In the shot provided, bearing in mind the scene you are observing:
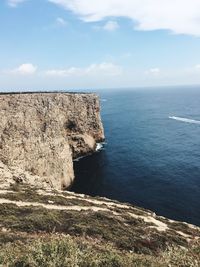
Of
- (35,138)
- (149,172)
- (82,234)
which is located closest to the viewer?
(82,234)

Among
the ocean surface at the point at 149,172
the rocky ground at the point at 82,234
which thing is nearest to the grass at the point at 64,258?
the rocky ground at the point at 82,234

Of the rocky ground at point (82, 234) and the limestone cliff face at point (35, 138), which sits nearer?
the rocky ground at point (82, 234)

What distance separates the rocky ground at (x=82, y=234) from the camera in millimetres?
21411

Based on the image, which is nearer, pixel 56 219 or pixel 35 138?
pixel 56 219

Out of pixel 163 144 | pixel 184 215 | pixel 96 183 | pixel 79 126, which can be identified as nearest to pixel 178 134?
pixel 163 144

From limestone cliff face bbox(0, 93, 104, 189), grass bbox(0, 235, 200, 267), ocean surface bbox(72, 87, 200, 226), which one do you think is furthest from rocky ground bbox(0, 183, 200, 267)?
ocean surface bbox(72, 87, 200, 226)

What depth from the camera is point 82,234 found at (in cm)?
3181

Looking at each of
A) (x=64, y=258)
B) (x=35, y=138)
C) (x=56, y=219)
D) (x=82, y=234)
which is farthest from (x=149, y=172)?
(x=64, y=258)

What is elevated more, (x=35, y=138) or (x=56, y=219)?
(x=35, y=138)

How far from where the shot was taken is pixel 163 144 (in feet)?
382

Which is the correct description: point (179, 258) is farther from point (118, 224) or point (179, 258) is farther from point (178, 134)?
point (178, 134)

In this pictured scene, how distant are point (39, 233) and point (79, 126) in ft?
246

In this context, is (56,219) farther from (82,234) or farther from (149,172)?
(149,172)

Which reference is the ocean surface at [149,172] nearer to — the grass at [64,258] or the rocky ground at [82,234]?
the rocky ground at [82,234]
